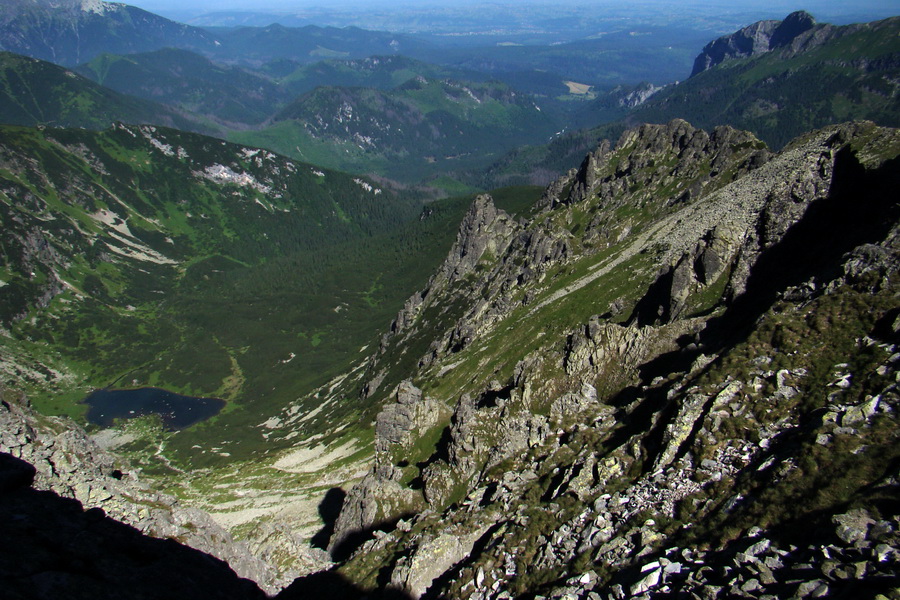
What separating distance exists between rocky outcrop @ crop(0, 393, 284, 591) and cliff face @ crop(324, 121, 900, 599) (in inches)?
446

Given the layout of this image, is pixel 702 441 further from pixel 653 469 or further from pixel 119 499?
pixel 119 499

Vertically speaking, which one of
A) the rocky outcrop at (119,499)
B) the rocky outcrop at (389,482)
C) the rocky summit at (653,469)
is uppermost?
the rocky summit at (653,469)

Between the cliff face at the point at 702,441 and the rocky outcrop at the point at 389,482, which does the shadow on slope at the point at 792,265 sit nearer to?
the cliff face at the point at 702,441

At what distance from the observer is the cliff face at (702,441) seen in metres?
23.6

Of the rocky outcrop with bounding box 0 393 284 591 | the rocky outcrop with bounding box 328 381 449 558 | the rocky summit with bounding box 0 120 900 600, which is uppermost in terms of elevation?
the rocky summit with bounding box 0 120 900 600

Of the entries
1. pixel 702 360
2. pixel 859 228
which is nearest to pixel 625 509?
pixel 702 360

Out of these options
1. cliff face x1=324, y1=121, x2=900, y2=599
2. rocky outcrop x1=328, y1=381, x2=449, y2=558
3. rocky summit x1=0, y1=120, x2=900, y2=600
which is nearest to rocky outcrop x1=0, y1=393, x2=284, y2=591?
rocky summit x1=0, y1=120, x2=900, y2=600

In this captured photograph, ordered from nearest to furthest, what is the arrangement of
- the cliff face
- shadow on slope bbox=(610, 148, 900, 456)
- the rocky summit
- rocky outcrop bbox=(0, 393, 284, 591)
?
the rocky summit → the cliff face → shadow on slope bbox=(610, 148, 900, 456) → rocky outcrop bbox=(0, 393, 284, 591)

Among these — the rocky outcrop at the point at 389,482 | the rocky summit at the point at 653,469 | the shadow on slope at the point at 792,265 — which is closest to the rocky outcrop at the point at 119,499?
the rocky summit at the point at 653,469

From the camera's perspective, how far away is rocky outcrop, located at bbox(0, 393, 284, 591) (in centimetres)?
4788

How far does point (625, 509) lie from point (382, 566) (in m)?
20.9

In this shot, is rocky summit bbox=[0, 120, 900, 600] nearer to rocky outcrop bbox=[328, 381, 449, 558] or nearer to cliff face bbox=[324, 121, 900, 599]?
cliff face bbox=[324, 121, 900, 599]

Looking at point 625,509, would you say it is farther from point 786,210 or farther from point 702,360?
point 786,210

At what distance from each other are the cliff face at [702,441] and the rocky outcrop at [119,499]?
11.3m
